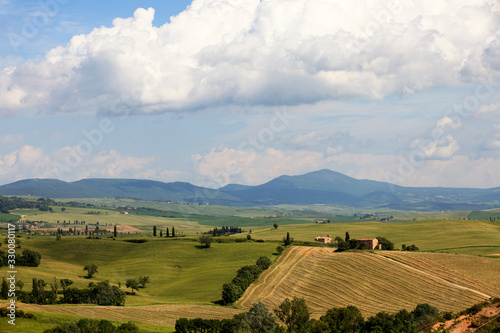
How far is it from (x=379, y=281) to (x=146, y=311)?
177ft

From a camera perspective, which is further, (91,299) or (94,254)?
(94,254)

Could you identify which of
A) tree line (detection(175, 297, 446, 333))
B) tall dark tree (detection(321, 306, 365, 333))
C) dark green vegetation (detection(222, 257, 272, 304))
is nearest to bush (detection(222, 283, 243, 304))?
dark green vegetation (detection(222, 257, 272, 304))

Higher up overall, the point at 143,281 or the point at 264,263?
the point at 264,263

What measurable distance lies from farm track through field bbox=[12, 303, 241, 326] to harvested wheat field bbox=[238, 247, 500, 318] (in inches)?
418

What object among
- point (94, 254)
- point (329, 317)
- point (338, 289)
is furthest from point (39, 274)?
point (329, 317)

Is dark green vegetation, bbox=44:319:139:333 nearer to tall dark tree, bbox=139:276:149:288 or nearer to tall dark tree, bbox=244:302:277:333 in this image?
tall dark tree, bbox=244:302:277:333

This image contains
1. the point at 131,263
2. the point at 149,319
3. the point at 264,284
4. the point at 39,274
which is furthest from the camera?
the point at 131,263

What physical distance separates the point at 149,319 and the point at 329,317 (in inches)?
1234

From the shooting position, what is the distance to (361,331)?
7862cm

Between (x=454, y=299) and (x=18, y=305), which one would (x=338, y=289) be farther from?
(x=18, y=305)

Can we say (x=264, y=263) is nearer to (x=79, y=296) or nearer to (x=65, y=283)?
(x=65, y=283)

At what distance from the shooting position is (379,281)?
12219 cm

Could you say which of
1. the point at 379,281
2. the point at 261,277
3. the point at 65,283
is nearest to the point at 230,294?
the point at 261,277

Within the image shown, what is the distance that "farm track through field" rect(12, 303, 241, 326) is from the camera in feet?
298
